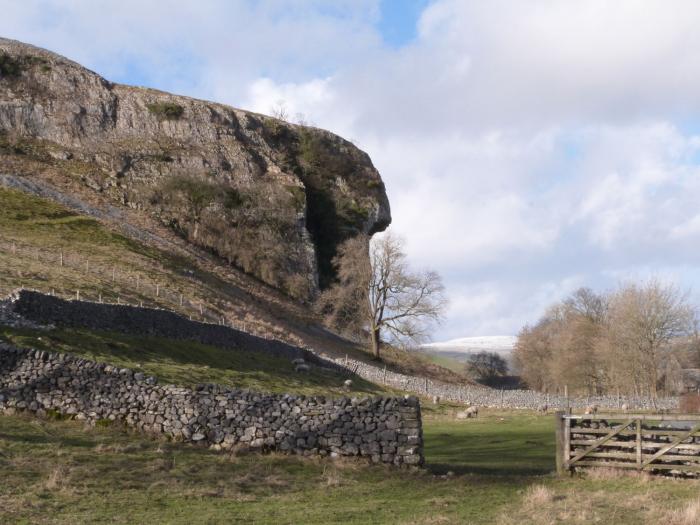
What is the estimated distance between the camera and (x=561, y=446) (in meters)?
19.3

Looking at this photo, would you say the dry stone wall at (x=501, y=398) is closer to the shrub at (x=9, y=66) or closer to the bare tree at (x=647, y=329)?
the bare tree at (x=647, y=329)

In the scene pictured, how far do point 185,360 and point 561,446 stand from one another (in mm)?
19491

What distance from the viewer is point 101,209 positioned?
262 feet

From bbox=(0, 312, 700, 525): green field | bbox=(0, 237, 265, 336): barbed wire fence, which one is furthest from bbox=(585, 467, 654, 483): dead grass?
bbox=(0, 237, 265, 336): barbed wire fence

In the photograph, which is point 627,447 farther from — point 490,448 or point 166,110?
point 166,110

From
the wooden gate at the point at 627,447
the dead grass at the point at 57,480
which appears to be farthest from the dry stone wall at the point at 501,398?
the dead grass at the point at 57,480

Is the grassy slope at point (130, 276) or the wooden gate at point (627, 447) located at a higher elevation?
the grassy slope at point (130, 276)

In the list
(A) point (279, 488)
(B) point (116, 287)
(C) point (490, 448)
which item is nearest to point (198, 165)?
(B) point (116, 287)

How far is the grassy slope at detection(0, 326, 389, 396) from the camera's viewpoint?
26.2 m

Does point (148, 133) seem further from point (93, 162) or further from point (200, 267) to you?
point (200, 267)

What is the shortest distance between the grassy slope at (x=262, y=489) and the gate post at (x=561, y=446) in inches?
20.4

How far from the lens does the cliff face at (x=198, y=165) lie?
3484 inches

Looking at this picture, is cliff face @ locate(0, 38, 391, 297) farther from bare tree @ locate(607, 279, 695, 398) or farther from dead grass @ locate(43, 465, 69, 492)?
dead grass @ locate(43, 465, 69, 492)

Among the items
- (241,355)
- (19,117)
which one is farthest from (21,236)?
(19,117)
